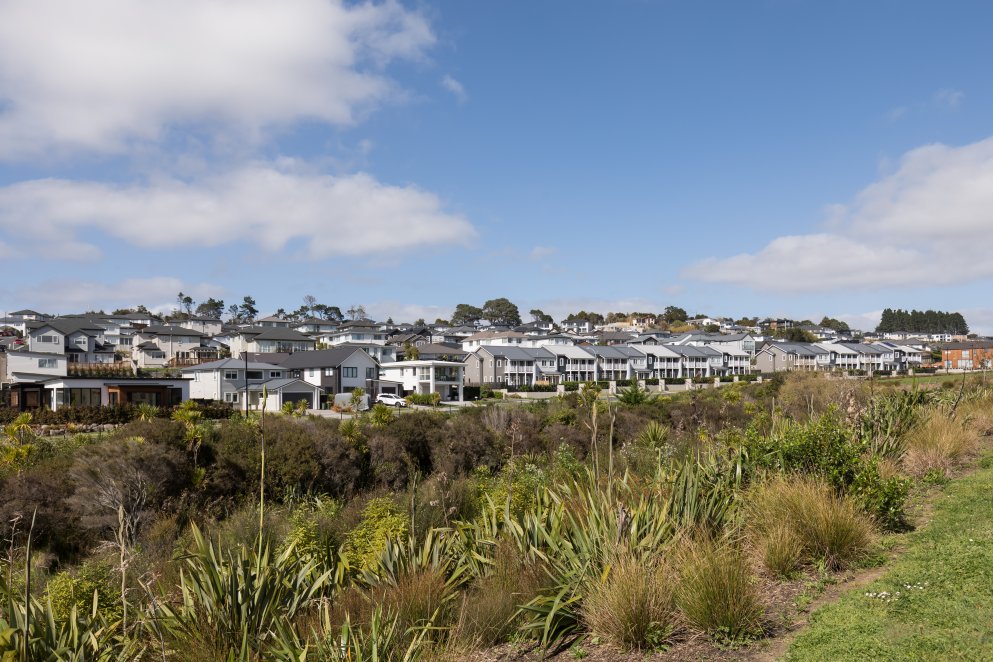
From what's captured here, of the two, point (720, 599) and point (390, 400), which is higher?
point (720, 599)

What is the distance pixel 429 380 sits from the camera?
65.2 meters

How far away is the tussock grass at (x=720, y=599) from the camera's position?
207 inches

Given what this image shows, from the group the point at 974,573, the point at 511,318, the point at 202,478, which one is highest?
the point at 511,318

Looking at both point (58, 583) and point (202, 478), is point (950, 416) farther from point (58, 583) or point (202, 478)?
point (202, 478)

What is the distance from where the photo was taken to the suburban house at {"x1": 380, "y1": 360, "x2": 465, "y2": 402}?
2562 inches

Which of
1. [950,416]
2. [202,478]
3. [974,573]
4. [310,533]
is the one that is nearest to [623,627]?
[974,573]

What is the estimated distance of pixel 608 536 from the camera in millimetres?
6238

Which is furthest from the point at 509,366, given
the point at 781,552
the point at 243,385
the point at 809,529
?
the point at 781,552

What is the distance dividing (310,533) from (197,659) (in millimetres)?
3129

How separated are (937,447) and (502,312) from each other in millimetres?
164335

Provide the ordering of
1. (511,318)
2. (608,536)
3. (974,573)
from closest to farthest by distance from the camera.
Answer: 1. (974,573)
2. (608,536)
3. (511,318)

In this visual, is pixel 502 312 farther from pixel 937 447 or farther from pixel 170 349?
pixel 937 447

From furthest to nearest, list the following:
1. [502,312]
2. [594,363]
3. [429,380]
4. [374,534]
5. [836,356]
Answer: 1. [502,312]
2. [836,356]
3. [594,363]
4. [429,380]
5. [374,534]

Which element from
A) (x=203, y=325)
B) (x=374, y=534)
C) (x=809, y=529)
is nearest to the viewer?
(x=809, y=529)
